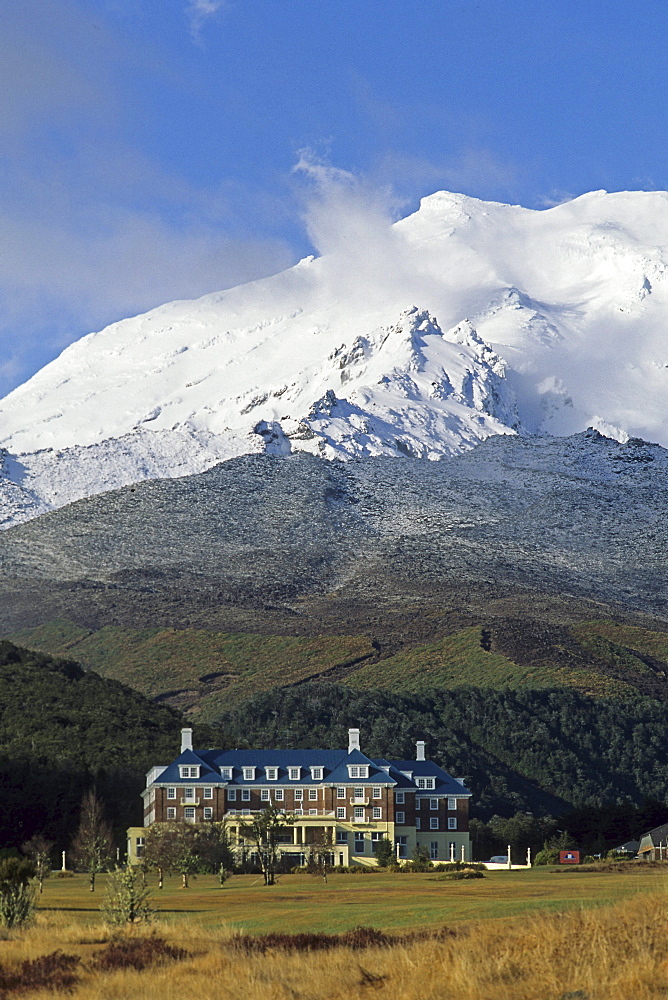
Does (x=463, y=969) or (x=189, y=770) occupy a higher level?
(x=189, y=770)

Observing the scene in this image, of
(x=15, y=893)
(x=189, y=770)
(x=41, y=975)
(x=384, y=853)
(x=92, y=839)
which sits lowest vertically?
(x=384, y=853)

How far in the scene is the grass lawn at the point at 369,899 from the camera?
36.7m

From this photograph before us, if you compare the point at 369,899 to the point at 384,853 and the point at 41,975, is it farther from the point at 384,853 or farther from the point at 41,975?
the point at 384,853

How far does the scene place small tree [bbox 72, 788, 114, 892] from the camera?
2677 inches

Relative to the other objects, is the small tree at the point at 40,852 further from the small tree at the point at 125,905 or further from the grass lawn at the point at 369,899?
the small tree at the point at 125,905

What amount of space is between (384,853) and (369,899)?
120 feet

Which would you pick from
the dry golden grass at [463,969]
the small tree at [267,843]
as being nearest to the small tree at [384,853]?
the small tree at [267,843]

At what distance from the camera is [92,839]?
7350cm

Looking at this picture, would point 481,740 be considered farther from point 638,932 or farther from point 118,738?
point 638,932

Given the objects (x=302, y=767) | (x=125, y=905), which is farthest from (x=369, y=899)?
(x=302, y=767)

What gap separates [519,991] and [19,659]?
406 feet

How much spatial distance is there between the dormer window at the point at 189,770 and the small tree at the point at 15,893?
52.1 metres

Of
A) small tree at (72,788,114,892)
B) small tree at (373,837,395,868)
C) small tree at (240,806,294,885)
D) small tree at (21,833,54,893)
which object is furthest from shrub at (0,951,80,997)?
small tree at (373,837,395,868)

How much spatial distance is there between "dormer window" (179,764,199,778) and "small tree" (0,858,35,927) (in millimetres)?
52078
